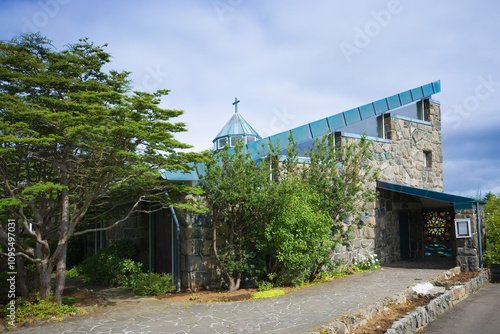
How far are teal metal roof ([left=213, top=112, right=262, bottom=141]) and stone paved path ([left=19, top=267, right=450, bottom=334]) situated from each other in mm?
11211

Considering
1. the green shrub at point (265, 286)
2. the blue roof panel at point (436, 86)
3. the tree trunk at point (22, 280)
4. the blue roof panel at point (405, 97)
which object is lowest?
the green shrub at point (265, 286)

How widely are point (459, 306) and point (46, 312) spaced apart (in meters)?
8.73

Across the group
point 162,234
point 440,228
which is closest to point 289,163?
point 162,234

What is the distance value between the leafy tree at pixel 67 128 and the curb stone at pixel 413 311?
4.57 metres

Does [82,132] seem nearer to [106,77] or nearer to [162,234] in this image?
[106,77]

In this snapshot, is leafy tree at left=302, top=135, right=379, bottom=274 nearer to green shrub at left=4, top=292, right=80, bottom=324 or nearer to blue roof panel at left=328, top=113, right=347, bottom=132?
blue roof panel at left=328, top=113, right=347, bottom=132

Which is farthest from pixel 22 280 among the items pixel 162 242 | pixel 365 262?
pixel 365 262

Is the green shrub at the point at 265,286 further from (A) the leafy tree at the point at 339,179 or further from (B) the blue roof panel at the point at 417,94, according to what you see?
(B) the blue roof panel at the point at 417,94

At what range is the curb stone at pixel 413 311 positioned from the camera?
674 centimetres

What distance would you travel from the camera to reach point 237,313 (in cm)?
820

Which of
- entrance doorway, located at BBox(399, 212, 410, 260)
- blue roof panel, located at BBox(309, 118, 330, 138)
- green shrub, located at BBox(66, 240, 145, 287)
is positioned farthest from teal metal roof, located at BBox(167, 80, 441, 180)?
entrance doorway, located at BBox(399, 212, 410, 260)

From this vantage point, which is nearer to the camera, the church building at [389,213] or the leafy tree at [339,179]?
the church building at [389,213]

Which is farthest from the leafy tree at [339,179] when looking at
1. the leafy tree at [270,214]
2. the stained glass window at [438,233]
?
the stained glass window at [438,233]

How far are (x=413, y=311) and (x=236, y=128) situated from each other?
14309 mm
